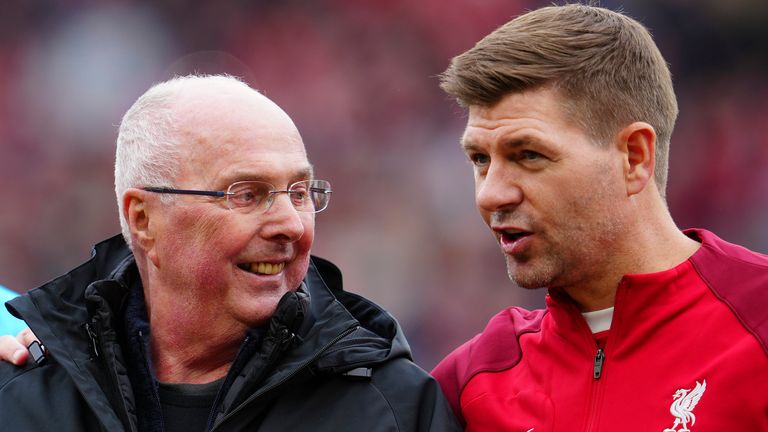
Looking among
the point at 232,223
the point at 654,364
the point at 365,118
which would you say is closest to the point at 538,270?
the point at 654,364

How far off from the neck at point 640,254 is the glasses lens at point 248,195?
896mm

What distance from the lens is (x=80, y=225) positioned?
7078 millimetres

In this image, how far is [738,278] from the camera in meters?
2.53

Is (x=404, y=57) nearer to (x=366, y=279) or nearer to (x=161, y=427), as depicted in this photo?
(x=366, y=279)

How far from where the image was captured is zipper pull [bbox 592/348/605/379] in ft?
8.39

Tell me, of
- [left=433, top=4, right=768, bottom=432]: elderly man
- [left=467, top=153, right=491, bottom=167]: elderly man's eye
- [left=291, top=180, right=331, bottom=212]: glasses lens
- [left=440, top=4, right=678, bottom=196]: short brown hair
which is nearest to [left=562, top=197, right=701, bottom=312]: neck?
[left=433, top=4, right=768, bottom=432]: elderly man

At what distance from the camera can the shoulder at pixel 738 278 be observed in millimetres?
2428

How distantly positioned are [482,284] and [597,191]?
14.1 ft

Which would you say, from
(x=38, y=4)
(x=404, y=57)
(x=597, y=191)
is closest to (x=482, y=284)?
(x=404, y=57)

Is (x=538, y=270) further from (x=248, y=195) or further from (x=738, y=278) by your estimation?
(x=248, y=195)

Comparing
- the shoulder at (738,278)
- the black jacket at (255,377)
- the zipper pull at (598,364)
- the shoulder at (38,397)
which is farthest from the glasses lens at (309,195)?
the shoulder at (738,278)

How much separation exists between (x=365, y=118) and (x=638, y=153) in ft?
15.3

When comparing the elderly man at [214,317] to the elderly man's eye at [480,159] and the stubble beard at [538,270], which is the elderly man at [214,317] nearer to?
the stubble beard at [538,270]

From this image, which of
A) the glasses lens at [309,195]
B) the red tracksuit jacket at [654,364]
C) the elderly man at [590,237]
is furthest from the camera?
the glasses lens at [309,195]
